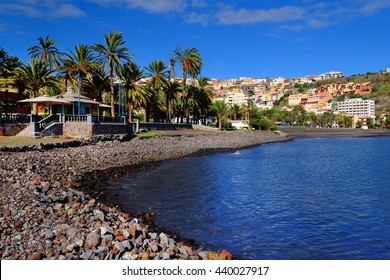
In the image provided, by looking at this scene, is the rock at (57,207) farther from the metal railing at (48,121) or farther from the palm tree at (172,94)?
the palm tree at (172,94)

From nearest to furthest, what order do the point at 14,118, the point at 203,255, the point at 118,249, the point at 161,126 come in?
the point at 118,249
the point at 203,255
the point at 14,118
the point at 161,126

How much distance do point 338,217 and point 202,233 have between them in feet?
20.9

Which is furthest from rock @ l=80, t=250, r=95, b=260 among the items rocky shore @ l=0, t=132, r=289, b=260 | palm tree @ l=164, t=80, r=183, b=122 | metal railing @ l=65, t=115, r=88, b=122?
palm tree @ l=164, t=80, r=183, b=122

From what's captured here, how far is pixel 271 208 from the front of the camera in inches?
663

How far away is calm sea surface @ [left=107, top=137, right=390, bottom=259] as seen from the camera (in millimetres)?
11758

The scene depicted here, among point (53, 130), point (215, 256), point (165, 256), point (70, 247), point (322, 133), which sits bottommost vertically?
point (215, 256)

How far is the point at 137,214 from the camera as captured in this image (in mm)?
14789

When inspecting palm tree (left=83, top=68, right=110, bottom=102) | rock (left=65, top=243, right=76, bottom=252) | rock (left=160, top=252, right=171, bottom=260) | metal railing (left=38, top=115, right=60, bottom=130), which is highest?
palm tree (left=83, top=68, right=110, bottom=102)

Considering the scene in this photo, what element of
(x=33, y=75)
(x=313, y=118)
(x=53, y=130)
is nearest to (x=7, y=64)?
(x=33, y=75)

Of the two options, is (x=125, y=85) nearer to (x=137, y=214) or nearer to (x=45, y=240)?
(x=137, y=214)

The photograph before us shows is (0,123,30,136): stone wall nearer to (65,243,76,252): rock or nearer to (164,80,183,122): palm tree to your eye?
(65,243,76,252): rock

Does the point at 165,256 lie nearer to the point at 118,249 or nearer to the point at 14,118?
the point at 118,249

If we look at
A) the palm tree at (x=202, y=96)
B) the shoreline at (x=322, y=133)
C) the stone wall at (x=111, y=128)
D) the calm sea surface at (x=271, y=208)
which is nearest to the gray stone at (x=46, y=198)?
the calm sea surface at (x=271, y=208)

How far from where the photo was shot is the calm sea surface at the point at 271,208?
11.8 metres
